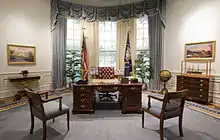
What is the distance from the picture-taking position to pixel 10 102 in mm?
4555

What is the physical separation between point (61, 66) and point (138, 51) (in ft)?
12.0

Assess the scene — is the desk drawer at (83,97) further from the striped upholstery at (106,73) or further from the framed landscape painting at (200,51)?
the framed landscape painting at (200,51)

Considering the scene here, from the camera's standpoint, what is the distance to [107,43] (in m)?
7.39

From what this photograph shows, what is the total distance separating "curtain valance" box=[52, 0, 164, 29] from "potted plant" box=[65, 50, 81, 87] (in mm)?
1545

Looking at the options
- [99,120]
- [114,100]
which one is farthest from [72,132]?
[114,100]

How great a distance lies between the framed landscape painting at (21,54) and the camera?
16.1 feet

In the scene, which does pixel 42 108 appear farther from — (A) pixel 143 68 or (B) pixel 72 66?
(A) pixel 143 68

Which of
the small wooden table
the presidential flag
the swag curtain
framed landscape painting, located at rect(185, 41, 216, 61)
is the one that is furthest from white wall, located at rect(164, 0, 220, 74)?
the small wooden table

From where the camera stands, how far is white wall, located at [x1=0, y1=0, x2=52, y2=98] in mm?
4754

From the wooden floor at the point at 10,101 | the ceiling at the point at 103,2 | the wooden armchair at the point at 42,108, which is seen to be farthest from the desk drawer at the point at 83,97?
the ceiling at the point at 103,2

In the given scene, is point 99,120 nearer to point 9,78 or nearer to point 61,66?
point 9,78

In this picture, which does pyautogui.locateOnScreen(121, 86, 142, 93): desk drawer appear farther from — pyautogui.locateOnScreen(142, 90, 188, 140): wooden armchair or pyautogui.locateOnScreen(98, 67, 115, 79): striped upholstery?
pyautogui.locateOnScreen(98, 67, 115, 79): striped upholstery

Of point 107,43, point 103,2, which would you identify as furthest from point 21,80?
point 103,2

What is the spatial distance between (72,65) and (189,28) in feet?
16.3
